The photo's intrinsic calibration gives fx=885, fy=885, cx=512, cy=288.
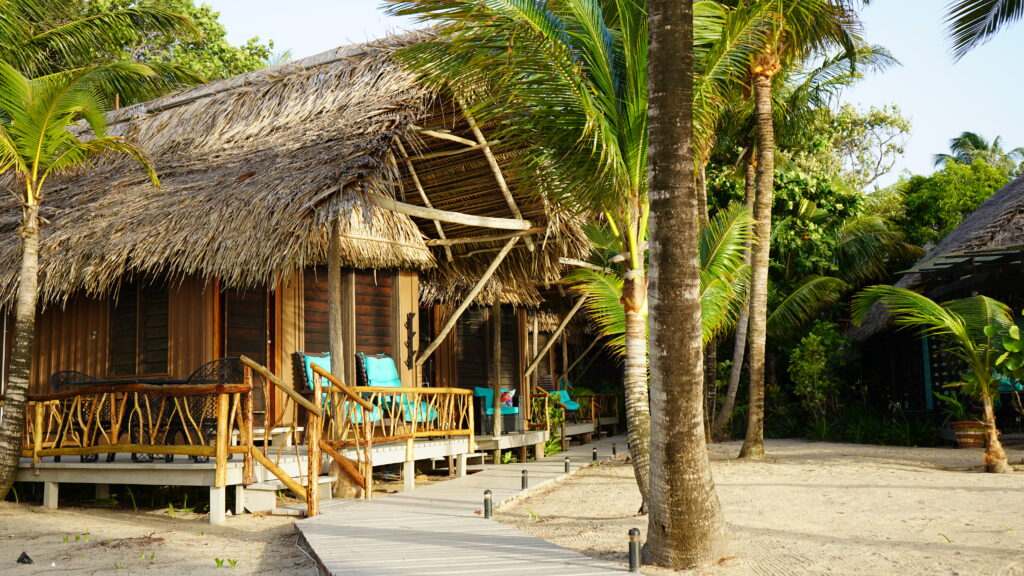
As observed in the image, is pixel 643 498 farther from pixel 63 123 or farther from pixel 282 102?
pixel 282 102

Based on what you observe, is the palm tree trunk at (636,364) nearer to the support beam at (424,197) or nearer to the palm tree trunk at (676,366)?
the palm tree trunk at (676,366)

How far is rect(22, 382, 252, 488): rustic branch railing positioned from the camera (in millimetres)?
6906

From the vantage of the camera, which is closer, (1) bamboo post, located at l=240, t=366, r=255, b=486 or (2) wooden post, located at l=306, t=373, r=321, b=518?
(2) wooden post, located at l=306, t=373, r=321, b=518

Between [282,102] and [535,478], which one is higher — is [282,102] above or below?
above

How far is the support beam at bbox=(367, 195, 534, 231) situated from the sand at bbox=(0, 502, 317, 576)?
3.05 metres

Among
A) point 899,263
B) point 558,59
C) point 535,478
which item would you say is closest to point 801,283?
point 899,263

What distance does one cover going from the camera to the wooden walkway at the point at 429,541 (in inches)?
182

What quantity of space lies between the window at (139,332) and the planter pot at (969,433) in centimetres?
958

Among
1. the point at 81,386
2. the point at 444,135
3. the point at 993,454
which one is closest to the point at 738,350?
the point at 993,454

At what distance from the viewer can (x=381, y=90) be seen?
941 centimetres

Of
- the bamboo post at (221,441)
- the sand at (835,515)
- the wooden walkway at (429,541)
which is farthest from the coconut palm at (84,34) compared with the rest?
the sand at (835,515)

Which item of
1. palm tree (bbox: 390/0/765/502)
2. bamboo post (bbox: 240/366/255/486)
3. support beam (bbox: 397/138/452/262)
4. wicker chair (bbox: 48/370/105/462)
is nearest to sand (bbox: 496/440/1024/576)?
palm tree (bbox: 390/0/765/502)

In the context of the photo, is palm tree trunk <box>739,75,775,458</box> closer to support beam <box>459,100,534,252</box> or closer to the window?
support beam <box>459,100,534,252</box>

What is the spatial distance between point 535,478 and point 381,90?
4374 millimetres
